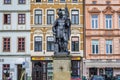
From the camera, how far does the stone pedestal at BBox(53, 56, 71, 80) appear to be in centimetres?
2523

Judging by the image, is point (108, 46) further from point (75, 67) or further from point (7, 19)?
point (7, 19)

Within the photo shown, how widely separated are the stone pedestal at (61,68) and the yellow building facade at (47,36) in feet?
71.0

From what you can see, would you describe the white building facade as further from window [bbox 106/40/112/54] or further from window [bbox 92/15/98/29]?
window [bbox 106/40/112/54]

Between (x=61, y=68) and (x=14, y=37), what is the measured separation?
23133 millimetres

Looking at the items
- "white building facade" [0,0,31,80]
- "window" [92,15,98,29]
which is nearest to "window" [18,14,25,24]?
"white building facade" [0,0,31,80]

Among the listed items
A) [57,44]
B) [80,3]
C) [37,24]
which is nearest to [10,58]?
[37,24]

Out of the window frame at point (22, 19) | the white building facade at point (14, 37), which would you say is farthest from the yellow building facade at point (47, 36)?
the window frame at point (22, 19)

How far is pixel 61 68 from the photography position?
83.2 feet

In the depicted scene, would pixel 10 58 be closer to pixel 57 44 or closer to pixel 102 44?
pixel 102 44

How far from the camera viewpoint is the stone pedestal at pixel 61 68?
25.2 metres

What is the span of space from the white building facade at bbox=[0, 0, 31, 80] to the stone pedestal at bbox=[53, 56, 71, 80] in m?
21.9

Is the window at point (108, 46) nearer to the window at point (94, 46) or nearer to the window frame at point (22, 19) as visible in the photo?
the window at point (94, 46)

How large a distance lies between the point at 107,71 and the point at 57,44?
22.2m

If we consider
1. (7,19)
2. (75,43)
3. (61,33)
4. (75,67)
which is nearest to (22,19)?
(7,19)
